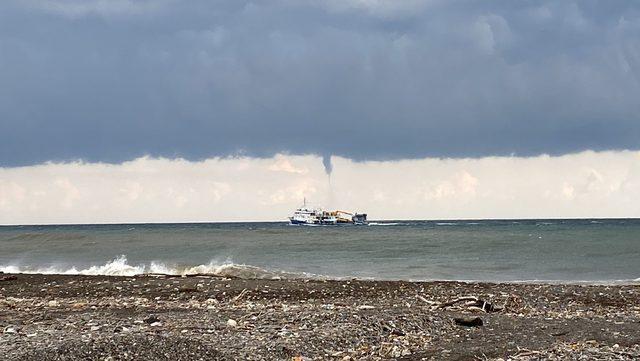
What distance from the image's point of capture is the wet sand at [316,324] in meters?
13.3

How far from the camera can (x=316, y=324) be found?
→ 16109mm

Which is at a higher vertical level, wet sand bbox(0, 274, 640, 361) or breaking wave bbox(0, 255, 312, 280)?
wet sand bbox(0, 274, 640, 361)

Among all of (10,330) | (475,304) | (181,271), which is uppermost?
(475,304)

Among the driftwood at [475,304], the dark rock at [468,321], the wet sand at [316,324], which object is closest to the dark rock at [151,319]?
the wet sand at [316,324]

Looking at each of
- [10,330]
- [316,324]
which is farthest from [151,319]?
[316,324]

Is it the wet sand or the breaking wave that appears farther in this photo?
the breaking wave

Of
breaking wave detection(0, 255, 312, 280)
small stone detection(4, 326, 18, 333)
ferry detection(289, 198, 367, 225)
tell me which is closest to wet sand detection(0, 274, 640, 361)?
small stone detection(4, 326, 18, 333)

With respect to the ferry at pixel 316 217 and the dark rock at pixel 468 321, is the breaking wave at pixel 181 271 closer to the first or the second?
the dark rock at pixel 468 321

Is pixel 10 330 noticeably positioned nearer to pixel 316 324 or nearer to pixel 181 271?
pixel 316 324

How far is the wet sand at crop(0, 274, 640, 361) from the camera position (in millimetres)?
13273

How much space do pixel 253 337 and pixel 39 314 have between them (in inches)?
318

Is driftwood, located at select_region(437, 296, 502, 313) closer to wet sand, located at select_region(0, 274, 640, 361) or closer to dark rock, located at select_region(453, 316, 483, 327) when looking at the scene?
wet sand, located at select_region(0, 274, 640, 361)

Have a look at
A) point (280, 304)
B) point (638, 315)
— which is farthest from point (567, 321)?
point (280, 304)

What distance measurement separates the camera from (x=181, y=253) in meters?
66.9
